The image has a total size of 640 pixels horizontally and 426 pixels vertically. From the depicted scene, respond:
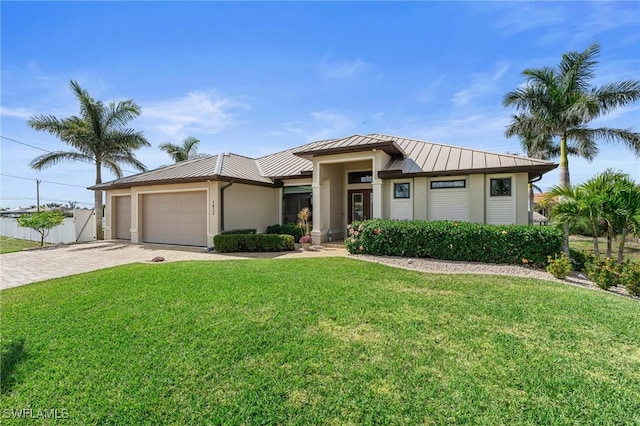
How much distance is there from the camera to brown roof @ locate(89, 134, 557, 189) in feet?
41.0

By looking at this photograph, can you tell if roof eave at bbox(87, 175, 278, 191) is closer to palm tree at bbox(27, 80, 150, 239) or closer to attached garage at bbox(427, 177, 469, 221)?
palm tree at bbox(27, 80, 150, 239)

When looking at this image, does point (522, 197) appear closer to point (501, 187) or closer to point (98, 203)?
point (501, 187)

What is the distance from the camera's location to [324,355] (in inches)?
153

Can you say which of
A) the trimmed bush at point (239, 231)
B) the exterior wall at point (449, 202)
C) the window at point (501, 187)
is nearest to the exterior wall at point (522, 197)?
the window at point (501, 187)

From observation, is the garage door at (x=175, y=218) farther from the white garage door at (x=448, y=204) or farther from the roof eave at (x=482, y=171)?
the white garage door at (x=448, y=204)

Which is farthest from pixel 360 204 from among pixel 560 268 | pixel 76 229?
pixel 76 229

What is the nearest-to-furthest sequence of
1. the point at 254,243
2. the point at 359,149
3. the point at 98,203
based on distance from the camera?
the point at 254,243
the point at 359,149
the point at 98,203

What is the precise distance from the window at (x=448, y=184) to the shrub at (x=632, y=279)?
6.50 m

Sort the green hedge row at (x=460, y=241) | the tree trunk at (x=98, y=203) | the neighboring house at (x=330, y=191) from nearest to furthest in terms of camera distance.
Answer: the green hedge row at (x=460, y=241) < the neighboring house at (x=330, y=191) < the tree trunk at (x=98, y=203)

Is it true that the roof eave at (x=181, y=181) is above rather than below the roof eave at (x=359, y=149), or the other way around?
below

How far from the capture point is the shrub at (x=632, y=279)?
6832mm

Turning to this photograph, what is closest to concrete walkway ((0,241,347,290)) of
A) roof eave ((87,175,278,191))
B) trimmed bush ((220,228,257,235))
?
trimmed bush ((220,228,257,235))

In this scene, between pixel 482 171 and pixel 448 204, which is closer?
pixel 482 171

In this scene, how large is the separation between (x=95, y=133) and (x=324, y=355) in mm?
21035
